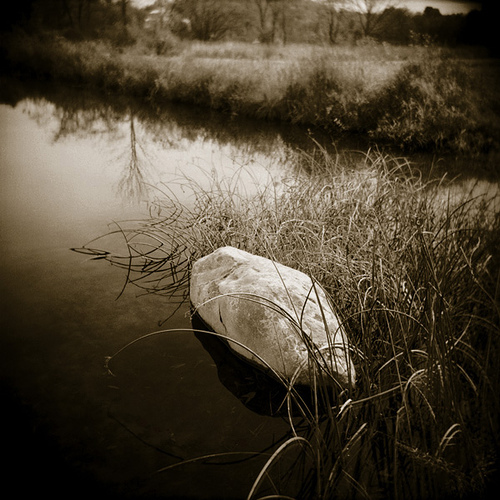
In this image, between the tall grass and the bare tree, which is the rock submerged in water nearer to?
the tall grass

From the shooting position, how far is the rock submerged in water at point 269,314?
165 cm

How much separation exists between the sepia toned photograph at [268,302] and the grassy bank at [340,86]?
0.04m

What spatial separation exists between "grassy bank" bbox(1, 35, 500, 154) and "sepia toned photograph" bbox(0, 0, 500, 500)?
0.04 m

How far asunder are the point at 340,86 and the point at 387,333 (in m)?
5.66

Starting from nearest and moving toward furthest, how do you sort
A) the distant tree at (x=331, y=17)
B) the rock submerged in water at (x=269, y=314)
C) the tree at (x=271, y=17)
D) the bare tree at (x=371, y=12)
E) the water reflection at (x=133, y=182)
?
1. the rock submerged in water at (x=269, y=314)
2. the water reflection at (x=133, y=182)
3. the bare tree at (x=371, y=12)
4. the distant tree at (x=331, y=17)
5. the tree at (x=271, y=17)

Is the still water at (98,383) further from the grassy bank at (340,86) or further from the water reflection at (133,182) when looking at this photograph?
the grassy bank at (340,86)

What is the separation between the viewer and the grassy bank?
5469 millimetres

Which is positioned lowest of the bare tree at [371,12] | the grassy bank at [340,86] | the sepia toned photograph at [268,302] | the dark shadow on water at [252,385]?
the dark shadow on water at [252,385]

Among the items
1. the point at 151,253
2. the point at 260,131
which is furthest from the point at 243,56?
the point at 151,253

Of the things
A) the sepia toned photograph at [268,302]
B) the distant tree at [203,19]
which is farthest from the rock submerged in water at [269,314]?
the distant tree at [203,19]

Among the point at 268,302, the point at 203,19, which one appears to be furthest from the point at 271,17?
the point at 268,302

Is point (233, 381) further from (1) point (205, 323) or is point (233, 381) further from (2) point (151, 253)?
(2) point (151, 253)

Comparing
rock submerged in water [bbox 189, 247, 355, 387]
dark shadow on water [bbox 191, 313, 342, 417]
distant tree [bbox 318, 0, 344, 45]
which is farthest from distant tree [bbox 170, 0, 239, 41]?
dark shadow on water [bbox 191, 313, 342, 417]

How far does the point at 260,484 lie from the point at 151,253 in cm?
179
